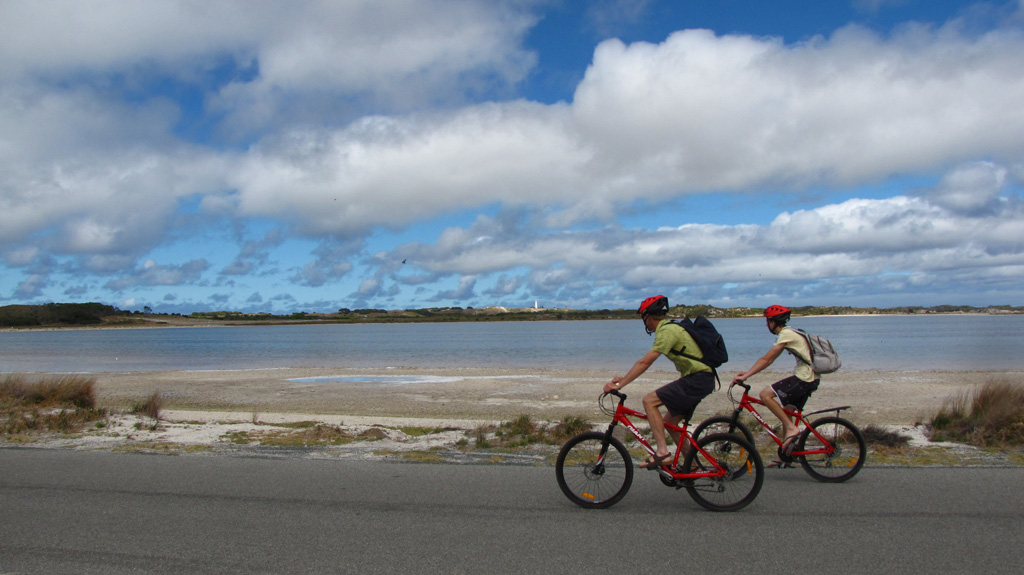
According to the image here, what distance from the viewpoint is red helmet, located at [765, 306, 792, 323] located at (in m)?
7.49

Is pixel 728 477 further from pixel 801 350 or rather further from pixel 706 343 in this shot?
pixel 801 350

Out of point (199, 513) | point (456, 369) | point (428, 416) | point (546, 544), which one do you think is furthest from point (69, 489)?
point (456, 369)

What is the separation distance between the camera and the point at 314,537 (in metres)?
5.56

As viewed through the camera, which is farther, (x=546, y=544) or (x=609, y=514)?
(x=609, y=514)

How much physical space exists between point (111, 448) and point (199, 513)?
466 centimetres

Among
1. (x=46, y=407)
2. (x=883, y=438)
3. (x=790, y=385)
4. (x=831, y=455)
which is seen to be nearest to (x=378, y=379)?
(x=46, y=407)

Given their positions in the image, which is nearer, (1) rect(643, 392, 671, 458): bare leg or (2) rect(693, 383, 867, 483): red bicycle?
(1) rect(643, 392, 671, 458): bare leg

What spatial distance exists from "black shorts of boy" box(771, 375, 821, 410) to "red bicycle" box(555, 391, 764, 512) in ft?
4.34

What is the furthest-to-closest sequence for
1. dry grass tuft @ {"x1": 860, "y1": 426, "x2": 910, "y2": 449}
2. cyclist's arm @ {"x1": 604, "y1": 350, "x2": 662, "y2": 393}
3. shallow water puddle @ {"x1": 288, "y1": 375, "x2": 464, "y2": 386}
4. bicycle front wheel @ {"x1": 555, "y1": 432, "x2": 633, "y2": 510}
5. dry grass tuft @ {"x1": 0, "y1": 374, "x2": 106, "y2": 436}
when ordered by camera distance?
shallow water puddle @ {"x1": 288, "y1": 375, "x2": 464, "y2": 386} < dry grass tuft @ {"x1": 0, "y1": 374, "x2": 106, "y2": 436} < dry grass tuft @ {"x1": 860, "y1": 426, "x2": 910, "y2": 449} < bicycle front wheel @ {"x1": 555, "y1": 432, "x2": 633, "y2": 510} < cyclist's arm @ {"x1": 604, "y1": 350, "x2": 662, "y2": 393}

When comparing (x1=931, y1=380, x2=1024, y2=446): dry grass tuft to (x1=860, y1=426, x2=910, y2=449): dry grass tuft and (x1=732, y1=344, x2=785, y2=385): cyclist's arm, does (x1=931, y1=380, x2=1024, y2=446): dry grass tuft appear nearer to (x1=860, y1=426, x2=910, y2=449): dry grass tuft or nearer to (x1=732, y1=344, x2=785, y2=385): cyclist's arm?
(x1=860, y1=426, x2=910, y2=449): dry grass tuft

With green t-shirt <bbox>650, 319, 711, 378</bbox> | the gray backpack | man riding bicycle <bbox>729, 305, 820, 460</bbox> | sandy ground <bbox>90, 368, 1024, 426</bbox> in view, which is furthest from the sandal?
sandy ground <bbox>90, 368, 1024, 426</bbox>

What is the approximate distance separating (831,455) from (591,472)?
2779 millimetres

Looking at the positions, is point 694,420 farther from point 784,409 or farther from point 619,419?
point 619,419

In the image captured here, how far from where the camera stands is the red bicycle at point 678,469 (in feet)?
20.3
